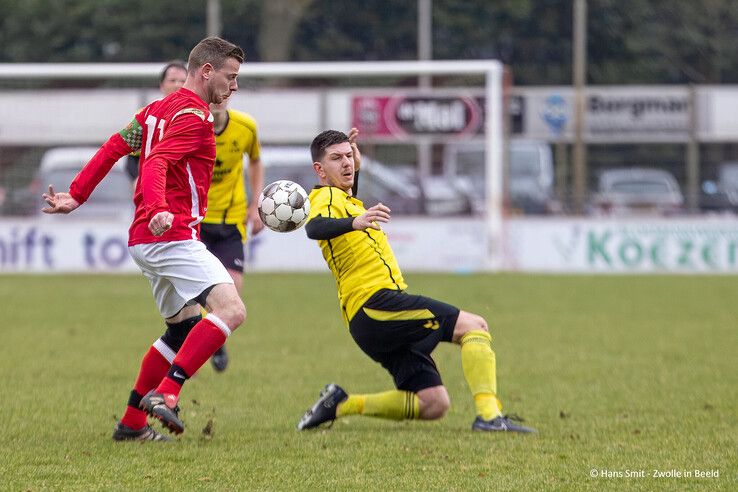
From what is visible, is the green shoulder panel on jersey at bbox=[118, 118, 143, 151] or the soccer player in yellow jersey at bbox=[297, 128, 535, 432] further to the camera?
the soccer player in yellow jersey at bbox=[297, 128, 535, 432]

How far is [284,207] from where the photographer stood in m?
6.57

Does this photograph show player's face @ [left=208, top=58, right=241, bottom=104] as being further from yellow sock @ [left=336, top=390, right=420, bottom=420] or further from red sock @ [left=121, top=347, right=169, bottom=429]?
yellow sock @ [left=336, top=390, right=420, bottom=420]

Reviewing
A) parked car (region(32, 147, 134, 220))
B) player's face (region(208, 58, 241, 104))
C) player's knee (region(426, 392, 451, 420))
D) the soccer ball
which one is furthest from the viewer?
parked car (region(32, 147, 134, 220))

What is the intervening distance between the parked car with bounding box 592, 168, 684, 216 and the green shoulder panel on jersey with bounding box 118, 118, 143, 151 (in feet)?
52.9

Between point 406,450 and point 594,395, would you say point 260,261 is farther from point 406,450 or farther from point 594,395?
point 406,450

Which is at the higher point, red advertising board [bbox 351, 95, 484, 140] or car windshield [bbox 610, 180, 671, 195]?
red advertising board [bbox 351, 95, 484, 140]

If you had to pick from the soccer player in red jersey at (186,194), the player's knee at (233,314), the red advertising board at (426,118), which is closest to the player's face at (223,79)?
the soccer player in red jersey at (186,194)

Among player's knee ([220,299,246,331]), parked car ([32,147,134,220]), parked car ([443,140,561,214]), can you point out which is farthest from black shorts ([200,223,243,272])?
parked car ([443,140,561,214])

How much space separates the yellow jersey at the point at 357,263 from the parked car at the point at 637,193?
1522 cm

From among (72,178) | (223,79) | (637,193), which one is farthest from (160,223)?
(637,193)

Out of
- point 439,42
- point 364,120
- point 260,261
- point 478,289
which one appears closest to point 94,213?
point 260,261

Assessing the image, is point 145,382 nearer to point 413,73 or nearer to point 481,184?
point 413,73

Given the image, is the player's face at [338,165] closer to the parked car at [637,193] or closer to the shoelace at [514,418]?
the shoelace at [514,418]

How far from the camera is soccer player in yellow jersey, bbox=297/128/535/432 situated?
680cm
